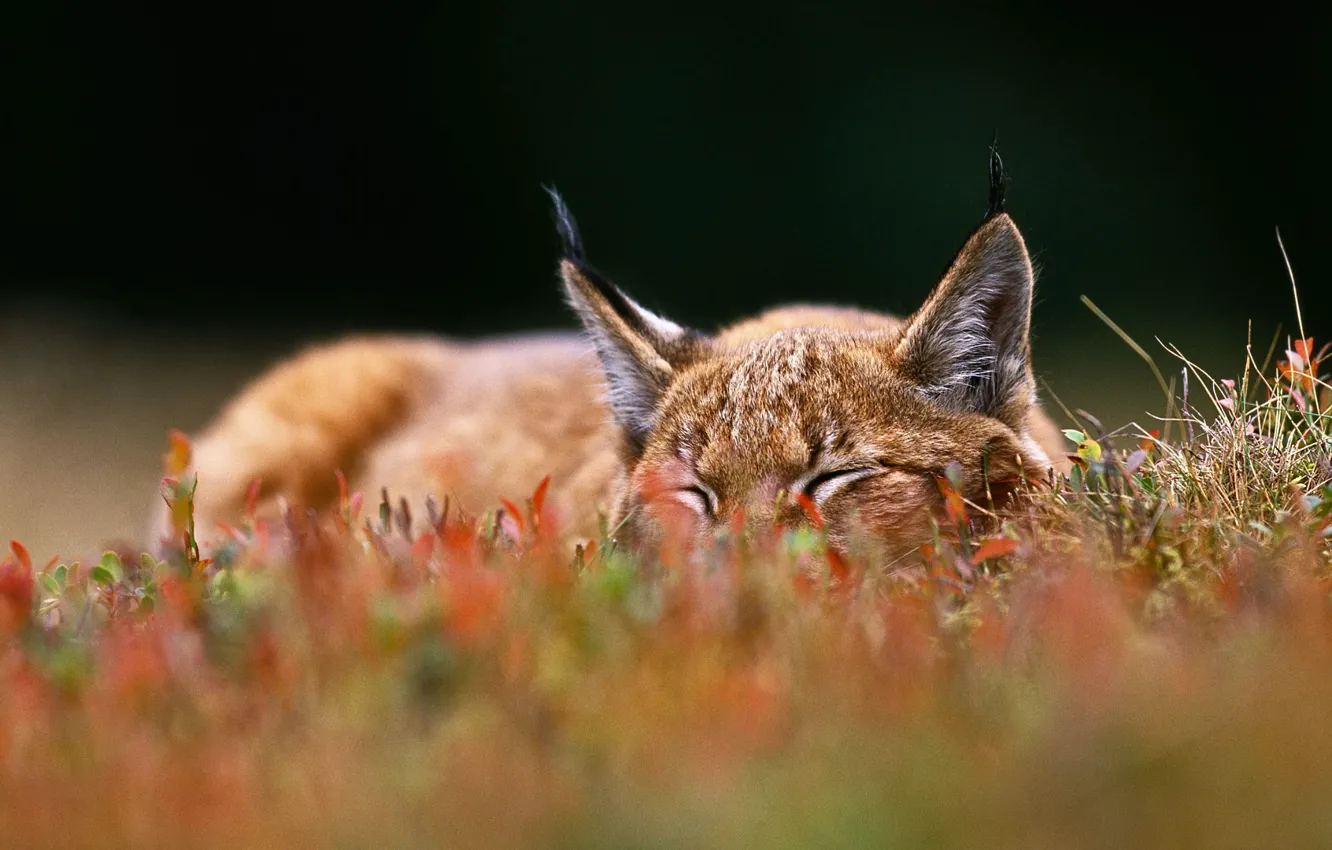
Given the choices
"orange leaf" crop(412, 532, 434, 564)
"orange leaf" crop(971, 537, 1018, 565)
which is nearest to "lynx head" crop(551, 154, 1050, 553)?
"orange leaf" crop(971, 537, 1018, 565)

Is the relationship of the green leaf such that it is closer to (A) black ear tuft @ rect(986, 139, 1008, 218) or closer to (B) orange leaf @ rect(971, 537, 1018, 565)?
(B) orange leaf @ rect(971, 537, 1018, 565)

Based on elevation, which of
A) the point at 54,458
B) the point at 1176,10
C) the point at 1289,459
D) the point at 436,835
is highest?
the point at 1176,10

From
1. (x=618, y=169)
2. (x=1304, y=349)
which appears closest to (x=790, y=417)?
(x=1304, y=349)

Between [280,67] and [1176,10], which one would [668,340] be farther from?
[280,67]

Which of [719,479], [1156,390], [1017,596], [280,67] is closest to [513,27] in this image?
[280,67]

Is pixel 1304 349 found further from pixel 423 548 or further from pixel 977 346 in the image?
pixel 423 548
